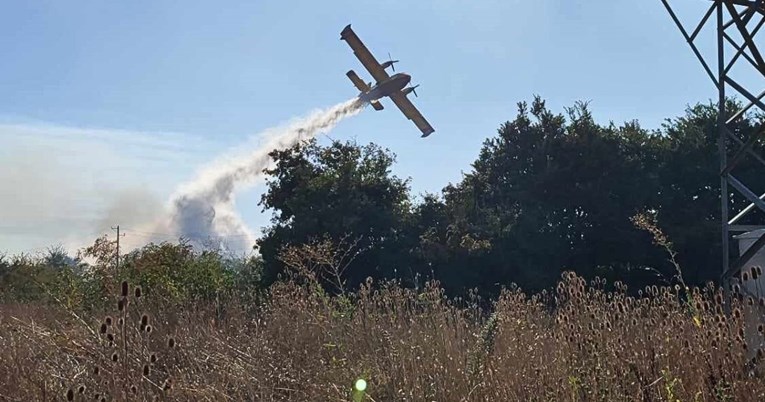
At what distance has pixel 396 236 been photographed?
25031 millimetres

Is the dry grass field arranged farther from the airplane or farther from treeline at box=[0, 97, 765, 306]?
the airplane

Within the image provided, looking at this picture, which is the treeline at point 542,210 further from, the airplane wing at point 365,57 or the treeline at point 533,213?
the airplane wing at point 365,57

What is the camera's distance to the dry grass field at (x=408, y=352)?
3.30 metres

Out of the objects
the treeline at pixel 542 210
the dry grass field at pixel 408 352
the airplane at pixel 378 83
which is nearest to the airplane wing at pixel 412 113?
the airplane at pixel 378 83

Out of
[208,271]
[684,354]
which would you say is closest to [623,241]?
[208,271]

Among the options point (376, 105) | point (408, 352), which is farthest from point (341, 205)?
point (408, 352)

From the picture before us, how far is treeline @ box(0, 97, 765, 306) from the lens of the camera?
2070 cm

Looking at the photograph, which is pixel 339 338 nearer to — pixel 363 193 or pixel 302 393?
pixel 302 393

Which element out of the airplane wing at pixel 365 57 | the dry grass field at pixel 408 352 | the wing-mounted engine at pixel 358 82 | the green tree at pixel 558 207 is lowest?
the dry grass field at pixel 408 352

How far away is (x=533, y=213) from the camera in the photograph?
22.4m

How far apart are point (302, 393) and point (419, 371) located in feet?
2.67

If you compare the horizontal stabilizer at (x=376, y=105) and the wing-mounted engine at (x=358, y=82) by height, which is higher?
the wing-mounted engine at (x=358, y=82)

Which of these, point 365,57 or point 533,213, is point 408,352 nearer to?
point 533,213

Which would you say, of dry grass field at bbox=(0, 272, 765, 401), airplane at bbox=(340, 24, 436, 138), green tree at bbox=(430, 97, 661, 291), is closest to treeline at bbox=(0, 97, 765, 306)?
green tree at bbox=(430, 97, 661, 291)
